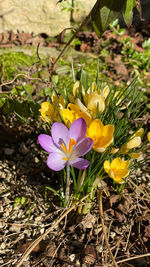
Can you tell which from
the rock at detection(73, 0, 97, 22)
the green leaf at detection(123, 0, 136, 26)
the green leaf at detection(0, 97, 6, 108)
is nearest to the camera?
the green leaf at detection(123, 0, 136, 26)

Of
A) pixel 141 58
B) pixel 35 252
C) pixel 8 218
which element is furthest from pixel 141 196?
pixel 141 58

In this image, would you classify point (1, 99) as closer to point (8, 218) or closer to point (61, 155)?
point (8, 218)

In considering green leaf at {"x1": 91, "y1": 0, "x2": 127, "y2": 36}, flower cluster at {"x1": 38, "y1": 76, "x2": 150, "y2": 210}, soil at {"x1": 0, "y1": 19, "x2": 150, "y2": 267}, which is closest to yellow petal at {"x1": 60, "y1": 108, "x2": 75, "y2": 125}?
flower cluster at {"x1": 38, "y1": 76, "x2": 150, "y2": 210}

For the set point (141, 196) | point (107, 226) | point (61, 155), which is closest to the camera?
point (61, 155)

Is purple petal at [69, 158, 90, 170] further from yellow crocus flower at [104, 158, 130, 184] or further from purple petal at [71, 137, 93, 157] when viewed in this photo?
yellow crocus flower at [104, 158, 130, 184]

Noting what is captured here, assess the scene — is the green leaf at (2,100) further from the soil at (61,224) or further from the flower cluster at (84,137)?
the flower cluster at (84,137)

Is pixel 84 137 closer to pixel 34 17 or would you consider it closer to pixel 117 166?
pixel 117 166

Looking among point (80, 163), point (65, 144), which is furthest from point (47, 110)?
point (80, 163)
